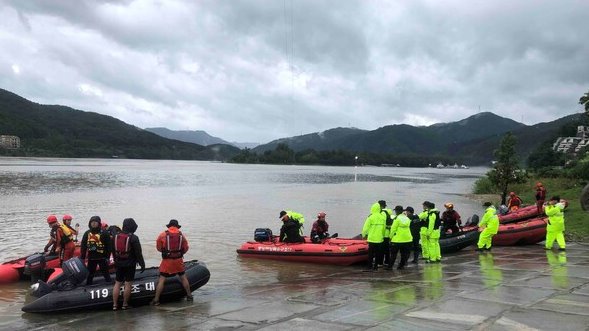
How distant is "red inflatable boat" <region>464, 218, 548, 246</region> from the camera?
18.2 metres

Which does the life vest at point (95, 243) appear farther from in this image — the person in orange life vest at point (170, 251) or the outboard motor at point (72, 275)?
the person in orange life vest at point (170, 251)

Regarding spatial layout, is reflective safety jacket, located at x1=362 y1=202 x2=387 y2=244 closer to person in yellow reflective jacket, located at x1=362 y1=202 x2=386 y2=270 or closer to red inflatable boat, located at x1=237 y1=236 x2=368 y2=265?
person in yellow reflective jacket, located at x1=362 y1=202 x2=386 y2=270

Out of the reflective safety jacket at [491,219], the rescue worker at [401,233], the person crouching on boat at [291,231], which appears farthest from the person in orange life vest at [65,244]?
the reflective safety jacket at [491,219]

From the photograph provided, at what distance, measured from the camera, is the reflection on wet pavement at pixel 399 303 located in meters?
8.18

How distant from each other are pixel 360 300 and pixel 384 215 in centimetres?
421

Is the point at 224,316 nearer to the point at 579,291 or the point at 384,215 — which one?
the point at 384,215

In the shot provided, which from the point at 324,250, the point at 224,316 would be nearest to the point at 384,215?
the point at 324,250

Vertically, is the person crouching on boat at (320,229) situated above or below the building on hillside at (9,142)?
below

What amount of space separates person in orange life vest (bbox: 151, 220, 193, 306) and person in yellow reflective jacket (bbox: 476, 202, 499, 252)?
10.3 metres

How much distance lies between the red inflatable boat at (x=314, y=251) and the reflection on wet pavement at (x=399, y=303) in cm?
114

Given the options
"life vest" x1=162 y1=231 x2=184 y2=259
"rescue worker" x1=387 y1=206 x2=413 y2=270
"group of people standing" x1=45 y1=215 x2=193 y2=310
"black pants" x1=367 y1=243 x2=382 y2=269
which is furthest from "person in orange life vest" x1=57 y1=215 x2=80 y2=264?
"rescue worker" x1=387 y1=206 x2=413 y2=270

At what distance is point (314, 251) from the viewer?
16.3m

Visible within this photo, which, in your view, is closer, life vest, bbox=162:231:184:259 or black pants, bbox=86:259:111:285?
life vest, bbox=162:231:184:259

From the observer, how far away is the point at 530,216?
21.5m
